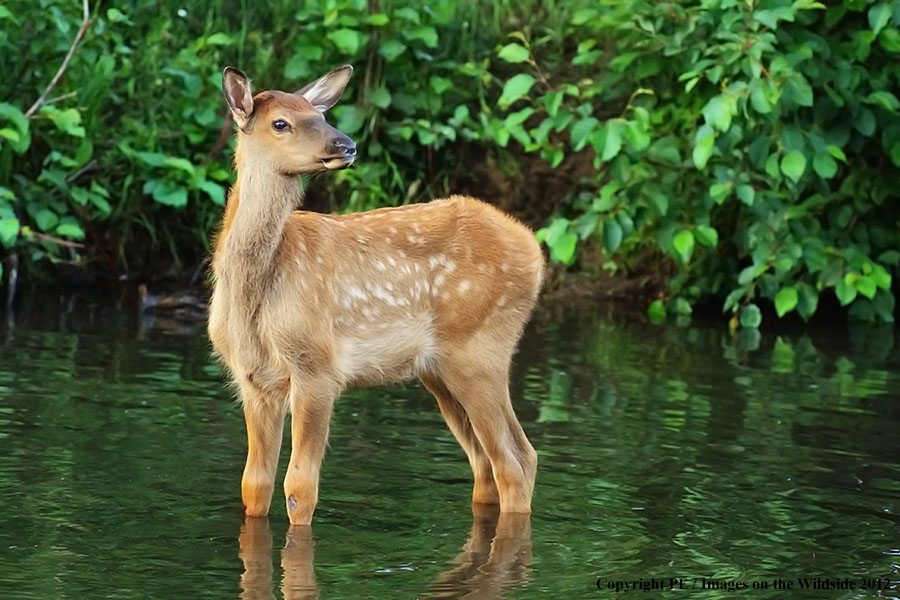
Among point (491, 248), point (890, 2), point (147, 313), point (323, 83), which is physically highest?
point (890, 2)

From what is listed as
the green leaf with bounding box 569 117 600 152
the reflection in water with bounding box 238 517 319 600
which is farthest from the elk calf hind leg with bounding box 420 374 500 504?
the green leaf with bounding box 569 117 600 152

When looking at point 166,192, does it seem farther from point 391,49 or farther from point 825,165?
point 825,165

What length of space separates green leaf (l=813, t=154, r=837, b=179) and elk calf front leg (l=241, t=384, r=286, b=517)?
18.4ft

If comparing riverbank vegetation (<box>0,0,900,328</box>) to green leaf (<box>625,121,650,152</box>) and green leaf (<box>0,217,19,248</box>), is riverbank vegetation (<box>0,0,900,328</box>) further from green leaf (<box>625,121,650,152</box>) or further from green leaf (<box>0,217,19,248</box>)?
green leaf (<box>0,217,19,248</box>)

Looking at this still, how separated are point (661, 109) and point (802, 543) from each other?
21.4ft

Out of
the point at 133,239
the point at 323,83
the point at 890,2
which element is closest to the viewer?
the point at 323,83

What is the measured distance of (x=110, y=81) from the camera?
12117 millimetres

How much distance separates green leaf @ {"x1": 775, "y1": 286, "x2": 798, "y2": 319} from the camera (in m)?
11.9

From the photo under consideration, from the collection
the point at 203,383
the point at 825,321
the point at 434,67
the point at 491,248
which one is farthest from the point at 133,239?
the point at 491,248

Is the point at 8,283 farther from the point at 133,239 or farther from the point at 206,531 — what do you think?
the point at 206,531

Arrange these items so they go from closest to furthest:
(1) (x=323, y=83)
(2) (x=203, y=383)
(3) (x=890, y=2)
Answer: (1) (x=323, y=83) < (2) (x=203, y=383) < (3) (x=890, y=2)

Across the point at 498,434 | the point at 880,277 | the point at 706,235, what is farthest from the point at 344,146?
the point at 880,277

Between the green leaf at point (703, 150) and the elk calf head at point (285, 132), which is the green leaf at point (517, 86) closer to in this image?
the green leaf at point (703, 150)

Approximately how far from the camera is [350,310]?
6.78m
